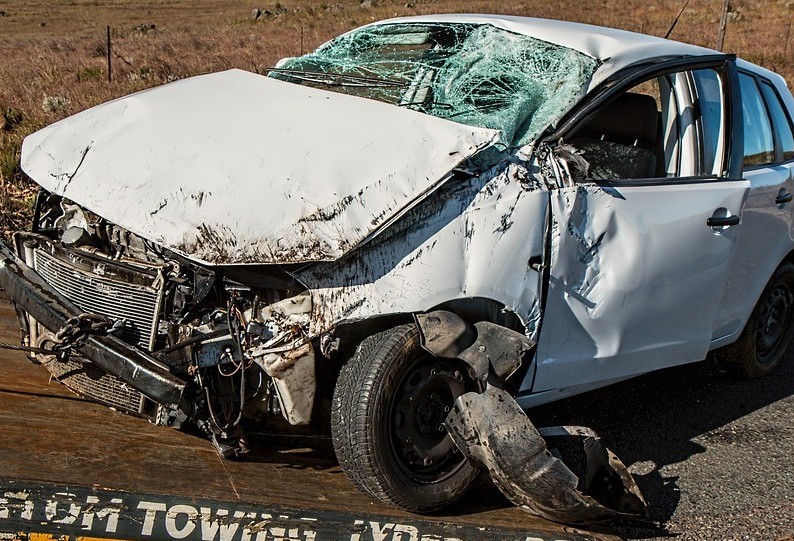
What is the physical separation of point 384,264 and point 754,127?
277cm

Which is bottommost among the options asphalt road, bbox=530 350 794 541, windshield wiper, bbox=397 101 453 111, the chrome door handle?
asphalt road, bbox=530 350 794 541

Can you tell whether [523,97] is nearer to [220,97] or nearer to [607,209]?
[607,209]

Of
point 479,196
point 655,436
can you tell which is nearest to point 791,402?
point 655,436

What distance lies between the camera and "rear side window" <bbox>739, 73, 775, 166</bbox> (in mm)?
4695

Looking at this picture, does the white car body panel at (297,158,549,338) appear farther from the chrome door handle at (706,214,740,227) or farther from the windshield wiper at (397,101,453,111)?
the chrome door handle at (706,214,740,227)

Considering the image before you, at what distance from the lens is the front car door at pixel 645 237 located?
3.54 m

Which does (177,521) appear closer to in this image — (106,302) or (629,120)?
(106,302)

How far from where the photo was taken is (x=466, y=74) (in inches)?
160

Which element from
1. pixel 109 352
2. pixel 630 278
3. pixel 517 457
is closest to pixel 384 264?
pixel 517 457

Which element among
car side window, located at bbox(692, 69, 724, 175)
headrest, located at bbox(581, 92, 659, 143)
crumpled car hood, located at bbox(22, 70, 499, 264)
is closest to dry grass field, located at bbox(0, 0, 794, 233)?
crumpled car hood, located at bbox(22, 70, 499, 264)

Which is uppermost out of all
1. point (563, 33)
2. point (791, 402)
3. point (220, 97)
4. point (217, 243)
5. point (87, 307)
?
point (563, 33)

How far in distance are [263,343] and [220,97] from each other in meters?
1.29

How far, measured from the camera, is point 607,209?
3576 mm

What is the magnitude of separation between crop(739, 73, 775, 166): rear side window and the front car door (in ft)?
0.94
